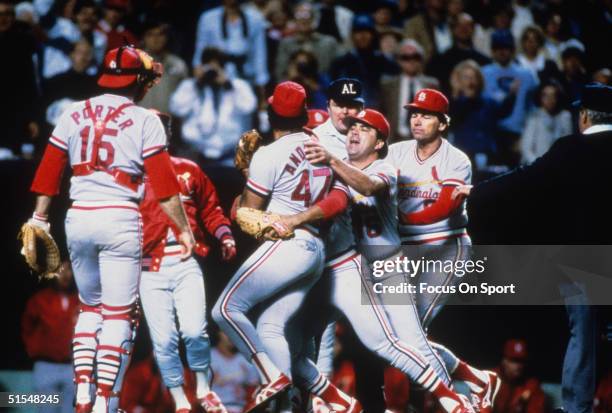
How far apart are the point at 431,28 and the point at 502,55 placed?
0.80m

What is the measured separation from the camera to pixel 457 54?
8688 millimetres

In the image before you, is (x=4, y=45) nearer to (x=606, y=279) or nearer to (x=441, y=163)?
(x=441, y=163)

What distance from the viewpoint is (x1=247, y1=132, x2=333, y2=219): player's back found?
19.2 ft

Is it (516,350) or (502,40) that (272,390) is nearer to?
(516,350)

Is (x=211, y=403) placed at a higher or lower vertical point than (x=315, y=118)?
lower

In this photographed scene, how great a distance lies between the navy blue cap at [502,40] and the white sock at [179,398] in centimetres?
395

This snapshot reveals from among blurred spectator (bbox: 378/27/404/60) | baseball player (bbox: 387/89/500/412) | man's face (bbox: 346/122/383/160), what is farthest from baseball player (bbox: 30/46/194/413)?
blurred spectator (bbox: 378/27/404/60)

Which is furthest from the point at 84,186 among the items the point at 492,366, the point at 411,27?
the point at 411,27

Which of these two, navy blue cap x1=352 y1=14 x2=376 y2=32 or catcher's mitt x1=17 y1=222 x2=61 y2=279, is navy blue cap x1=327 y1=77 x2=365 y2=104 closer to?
navy blue cap x1=352 y1=14 x2=376 y2=32

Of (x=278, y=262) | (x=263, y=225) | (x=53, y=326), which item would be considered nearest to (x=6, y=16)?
(x=53, y=326)

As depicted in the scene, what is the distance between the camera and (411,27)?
9125mm

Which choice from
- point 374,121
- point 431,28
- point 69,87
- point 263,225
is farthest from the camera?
point 431,28

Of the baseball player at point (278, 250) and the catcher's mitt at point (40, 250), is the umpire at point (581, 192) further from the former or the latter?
the catcher's mitt at point (40, 250)

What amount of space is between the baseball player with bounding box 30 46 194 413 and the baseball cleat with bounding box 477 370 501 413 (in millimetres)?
2122
